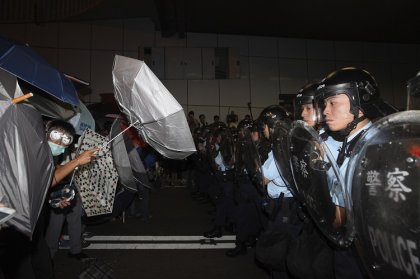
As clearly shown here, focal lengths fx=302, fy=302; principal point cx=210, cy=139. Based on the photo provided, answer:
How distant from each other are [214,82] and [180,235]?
28.6 ft

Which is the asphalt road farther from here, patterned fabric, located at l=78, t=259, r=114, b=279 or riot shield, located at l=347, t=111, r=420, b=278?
riot shield, located at l=347, t=111, r=420, b=278

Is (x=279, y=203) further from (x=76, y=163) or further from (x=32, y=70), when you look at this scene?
(x=32, y=70)

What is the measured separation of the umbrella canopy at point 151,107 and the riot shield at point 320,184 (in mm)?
856

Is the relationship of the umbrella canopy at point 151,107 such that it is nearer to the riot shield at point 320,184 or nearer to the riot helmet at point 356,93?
the riot shield at point 320,184

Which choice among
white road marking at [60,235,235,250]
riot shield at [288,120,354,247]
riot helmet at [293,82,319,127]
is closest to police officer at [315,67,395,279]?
riot shield at [288,120,354,247]

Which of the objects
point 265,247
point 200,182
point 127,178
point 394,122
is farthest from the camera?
point 200,182

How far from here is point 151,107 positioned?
2209 millimetres

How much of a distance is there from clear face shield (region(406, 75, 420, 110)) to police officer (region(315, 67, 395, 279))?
34cm

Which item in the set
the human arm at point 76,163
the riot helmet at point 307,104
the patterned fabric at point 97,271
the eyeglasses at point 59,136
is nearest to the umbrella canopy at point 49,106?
the eyeglasses at point 59,136

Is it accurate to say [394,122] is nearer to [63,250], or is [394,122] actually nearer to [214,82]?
[63,250]

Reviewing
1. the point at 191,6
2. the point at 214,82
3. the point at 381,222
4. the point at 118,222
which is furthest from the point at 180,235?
the point at 214,82

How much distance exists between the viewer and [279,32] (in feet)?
40.8

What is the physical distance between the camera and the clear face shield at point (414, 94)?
123 centimetres

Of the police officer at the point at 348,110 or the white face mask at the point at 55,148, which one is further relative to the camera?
the white face mask at the point at 55,148
